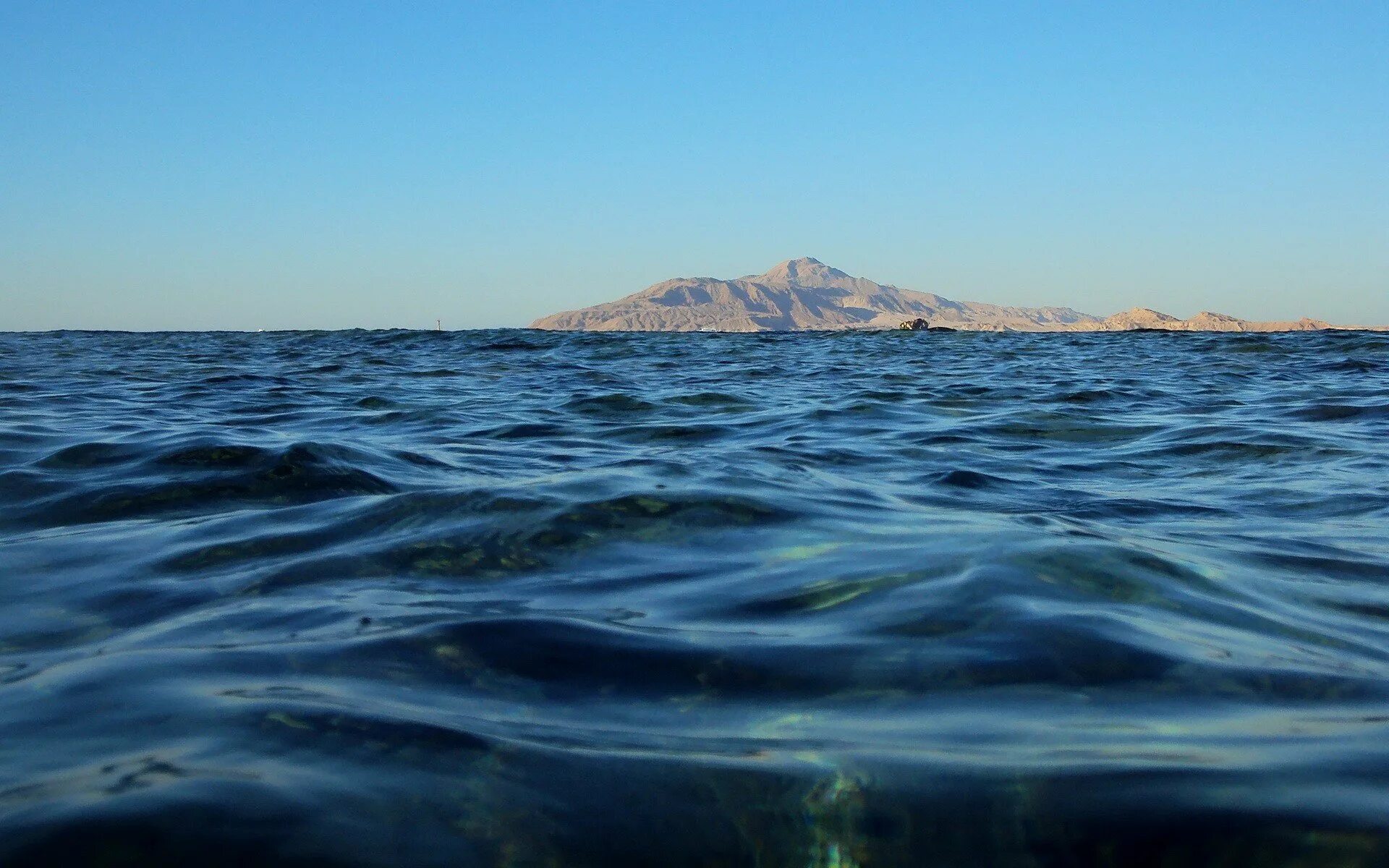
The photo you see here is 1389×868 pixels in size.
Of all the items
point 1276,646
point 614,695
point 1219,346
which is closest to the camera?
point 614,695

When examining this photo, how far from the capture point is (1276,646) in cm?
259

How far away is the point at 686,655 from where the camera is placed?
7.91ft

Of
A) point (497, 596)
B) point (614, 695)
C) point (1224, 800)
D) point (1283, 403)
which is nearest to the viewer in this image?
point (1224, 800)

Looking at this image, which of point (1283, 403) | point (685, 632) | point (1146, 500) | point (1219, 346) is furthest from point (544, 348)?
point (685, 632)

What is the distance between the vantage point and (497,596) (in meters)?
2.96

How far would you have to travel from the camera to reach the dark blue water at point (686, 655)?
4.96 ft

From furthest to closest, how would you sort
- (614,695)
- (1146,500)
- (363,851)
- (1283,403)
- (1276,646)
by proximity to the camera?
1. (1283,403)
2. (1146,500)
3. (1276,646)
4. (614,695)
5. (363,851)

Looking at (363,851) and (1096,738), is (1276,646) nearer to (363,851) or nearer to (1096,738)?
(1096,738)

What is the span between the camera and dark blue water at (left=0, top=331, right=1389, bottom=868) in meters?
1.51

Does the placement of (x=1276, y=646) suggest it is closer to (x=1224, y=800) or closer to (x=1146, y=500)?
(x=1224, y=800)

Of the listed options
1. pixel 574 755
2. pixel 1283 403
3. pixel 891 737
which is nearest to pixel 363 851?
pixel 574 755

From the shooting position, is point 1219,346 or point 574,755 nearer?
point 574,755

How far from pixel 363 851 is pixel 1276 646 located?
2158 mm

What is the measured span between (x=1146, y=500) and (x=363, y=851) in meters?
4.44
